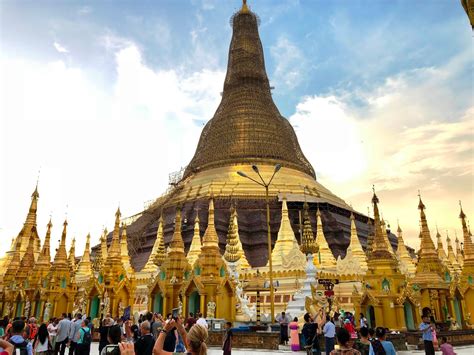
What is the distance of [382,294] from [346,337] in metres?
16.8

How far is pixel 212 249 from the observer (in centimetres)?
2317

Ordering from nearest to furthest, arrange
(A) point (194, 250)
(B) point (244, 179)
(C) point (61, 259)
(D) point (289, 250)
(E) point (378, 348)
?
(E) point (378, 348), (C) point (61, 259), (D) point (289, 250), (A) point (194, 250), (B) point (244, 179)

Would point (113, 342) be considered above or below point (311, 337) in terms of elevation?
above

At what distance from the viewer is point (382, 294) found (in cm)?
2025

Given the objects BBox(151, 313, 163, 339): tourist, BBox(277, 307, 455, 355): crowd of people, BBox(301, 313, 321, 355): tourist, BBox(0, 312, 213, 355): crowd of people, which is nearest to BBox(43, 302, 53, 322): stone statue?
BBox(0, 312, 213, 355): crowd of people

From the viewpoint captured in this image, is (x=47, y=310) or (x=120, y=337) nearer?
(x=120, y=337)

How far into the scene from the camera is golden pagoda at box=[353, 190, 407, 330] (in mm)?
19781

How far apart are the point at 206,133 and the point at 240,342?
42.2 meters

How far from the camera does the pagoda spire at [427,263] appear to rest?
2311cm

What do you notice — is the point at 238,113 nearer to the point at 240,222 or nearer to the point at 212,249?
the point at 240,222

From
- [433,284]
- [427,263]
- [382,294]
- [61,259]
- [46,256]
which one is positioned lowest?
[382,294]

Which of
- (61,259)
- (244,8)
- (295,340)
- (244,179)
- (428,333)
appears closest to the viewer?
(428,333)

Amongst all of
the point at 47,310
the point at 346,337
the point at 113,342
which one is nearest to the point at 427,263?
the point at 346,337

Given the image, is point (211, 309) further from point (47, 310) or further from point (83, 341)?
point (47, 310)
